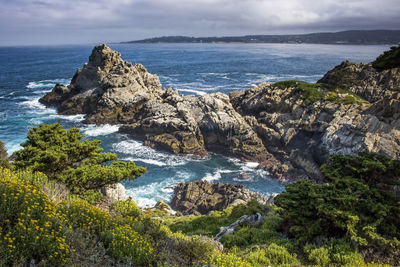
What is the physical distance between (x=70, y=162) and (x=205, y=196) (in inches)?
584

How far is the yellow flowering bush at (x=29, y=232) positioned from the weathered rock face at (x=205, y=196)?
63.7 ft

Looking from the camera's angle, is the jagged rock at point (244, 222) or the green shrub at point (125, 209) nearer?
the green shrub at point (125, 209)

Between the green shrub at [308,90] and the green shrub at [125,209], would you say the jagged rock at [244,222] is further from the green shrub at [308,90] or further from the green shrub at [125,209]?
the green shrub at [308,90]

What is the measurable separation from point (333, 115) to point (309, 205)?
27085 mm

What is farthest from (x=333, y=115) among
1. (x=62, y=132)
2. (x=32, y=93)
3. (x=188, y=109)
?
(x=32, y=93)

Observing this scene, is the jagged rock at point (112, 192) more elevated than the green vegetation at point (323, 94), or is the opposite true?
the green vegetation at point (323, 94)

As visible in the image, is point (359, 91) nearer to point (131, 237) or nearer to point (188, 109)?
point (188, 109)

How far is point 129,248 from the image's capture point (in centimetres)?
635

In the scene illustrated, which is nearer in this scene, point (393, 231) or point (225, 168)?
point (393, 231)

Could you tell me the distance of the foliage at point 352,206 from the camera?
8.92 meters

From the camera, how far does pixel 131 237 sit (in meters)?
6.79

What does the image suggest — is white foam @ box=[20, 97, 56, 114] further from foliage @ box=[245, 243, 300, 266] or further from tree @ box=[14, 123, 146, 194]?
foliage @ box=[245, 243, 300, 266]

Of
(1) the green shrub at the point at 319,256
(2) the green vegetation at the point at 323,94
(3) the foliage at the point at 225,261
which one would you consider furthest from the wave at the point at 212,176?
(3) the foliage at the point at 225,261

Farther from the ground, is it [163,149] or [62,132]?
[62,132]
